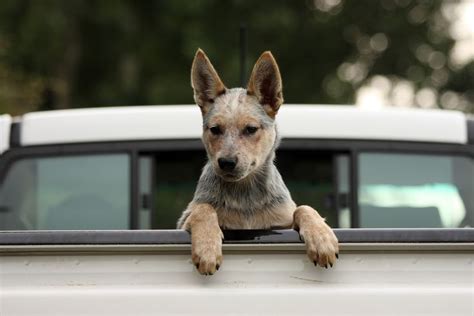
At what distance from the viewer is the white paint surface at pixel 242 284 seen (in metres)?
3.78

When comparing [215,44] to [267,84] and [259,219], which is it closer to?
[267,84]

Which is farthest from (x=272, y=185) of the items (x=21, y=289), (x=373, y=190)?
(x=21, y=289)

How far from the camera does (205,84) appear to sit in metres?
5.14

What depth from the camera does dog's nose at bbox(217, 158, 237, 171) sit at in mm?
4758

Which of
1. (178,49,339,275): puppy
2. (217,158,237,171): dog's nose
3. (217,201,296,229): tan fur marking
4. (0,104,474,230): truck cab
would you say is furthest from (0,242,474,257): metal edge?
(0,104,474,230): truck cab

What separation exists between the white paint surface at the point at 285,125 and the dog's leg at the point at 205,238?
1646mm

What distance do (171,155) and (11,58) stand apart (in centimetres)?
1741

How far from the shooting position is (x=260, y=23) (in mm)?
24656

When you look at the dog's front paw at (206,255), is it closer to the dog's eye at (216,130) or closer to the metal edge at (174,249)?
the metal edge at (174,249)

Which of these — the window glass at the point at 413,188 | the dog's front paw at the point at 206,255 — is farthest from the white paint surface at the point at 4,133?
the dog's front paw at the point at 206,255

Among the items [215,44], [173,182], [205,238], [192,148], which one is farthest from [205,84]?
[215,44]

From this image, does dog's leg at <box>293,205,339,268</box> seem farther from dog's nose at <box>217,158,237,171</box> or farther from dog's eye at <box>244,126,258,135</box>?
dog's eye at <box>244,126,258,135</box>

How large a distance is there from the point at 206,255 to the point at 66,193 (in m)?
2.76

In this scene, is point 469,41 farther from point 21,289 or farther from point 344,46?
point 21,289
